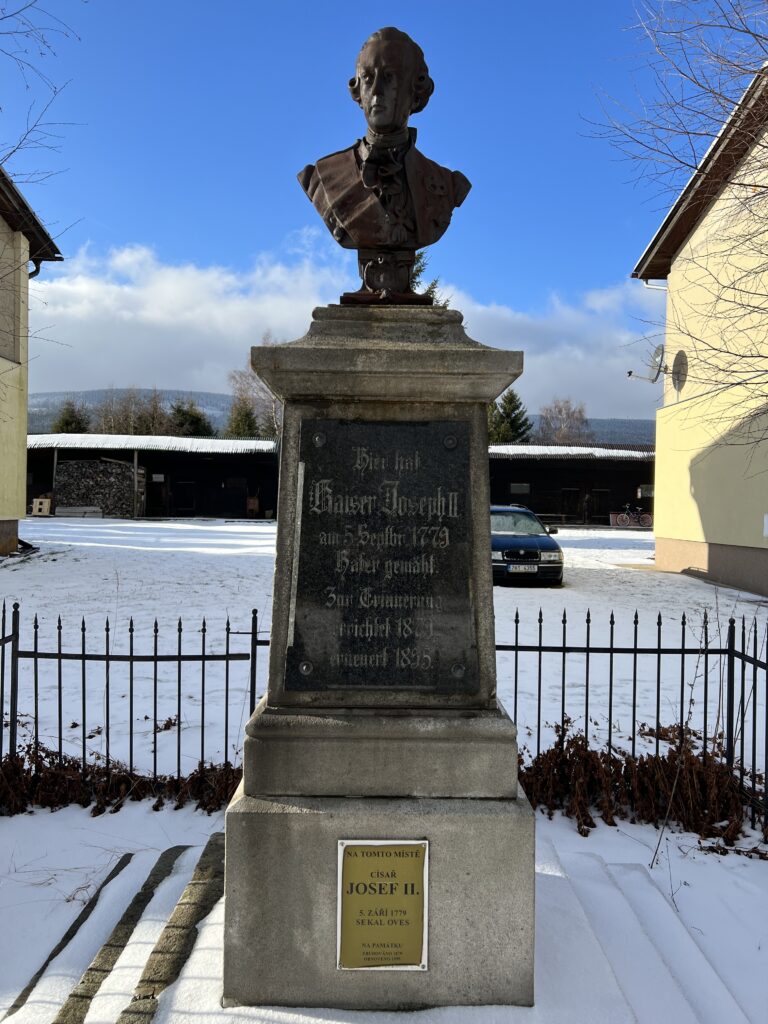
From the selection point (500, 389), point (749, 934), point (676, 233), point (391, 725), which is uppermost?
point (676, 233)

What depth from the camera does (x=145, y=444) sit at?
92.7 feet

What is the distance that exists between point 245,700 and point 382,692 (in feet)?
10.8

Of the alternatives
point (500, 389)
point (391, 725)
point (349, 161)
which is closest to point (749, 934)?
Answer: point (391, 725)

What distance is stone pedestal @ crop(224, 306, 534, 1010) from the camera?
79.1 inches

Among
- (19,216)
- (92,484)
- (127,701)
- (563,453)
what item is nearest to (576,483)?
(563,453)

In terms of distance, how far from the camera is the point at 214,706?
5059 millimetres

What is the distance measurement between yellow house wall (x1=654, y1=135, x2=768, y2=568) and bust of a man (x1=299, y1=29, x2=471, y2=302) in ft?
25.2

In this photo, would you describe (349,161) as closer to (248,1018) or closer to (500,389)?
(500,389)

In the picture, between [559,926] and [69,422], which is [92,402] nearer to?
[69,422]

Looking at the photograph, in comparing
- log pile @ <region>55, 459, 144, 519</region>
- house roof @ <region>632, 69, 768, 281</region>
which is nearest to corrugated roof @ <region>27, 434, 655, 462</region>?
log pile @ <region>55, 459, 144, 519</region>

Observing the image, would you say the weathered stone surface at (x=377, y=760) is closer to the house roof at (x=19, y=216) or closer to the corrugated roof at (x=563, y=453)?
the house roof at (x=19, y=216)

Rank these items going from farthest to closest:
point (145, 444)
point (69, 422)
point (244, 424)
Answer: point (244, 424), point (69, 422), point (145, 444)

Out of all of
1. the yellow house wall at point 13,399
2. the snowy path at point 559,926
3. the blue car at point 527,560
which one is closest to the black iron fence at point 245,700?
the snowy path at point 559,926

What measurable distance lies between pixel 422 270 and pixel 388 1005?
3024 cm
